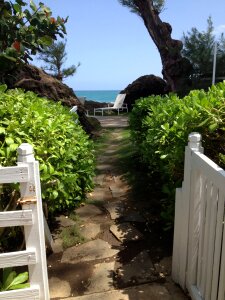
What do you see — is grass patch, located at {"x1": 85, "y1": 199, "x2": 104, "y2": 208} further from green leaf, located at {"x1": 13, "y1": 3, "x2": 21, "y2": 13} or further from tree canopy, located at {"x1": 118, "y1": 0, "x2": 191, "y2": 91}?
tree canopy, located at {"x1": 118, "y1": 0, "x2": 191, "y2": 91}

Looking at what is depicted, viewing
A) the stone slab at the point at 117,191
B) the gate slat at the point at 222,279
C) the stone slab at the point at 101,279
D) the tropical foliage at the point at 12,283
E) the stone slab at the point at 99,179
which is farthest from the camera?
the stone slab at the point at 99,179

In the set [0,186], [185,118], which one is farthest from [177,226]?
[0,186]

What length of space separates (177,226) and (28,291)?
1258 mm

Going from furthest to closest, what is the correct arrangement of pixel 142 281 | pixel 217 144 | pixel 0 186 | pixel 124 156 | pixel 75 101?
pixel 75 101 → pixel 124 156 → pixel 142 281 → pixel 217 144 → pixel 0 186

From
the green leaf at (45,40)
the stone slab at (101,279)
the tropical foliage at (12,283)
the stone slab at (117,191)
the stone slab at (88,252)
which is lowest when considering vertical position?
the stone slab at (101,279)

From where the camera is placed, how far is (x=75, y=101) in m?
9.01

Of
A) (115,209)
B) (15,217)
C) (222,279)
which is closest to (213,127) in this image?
(222,279)

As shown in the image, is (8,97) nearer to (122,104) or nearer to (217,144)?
(217,144)

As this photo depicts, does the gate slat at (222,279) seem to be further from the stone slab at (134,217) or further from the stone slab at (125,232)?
the stone slab at (134,217)

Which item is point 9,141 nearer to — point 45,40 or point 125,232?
point 125,232

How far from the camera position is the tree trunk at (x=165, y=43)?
14.1m

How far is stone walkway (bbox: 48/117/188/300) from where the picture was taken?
2.47 metres

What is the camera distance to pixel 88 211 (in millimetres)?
4133

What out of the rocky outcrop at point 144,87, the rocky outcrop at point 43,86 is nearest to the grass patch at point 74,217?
the rocky outcrop at point 43,86
